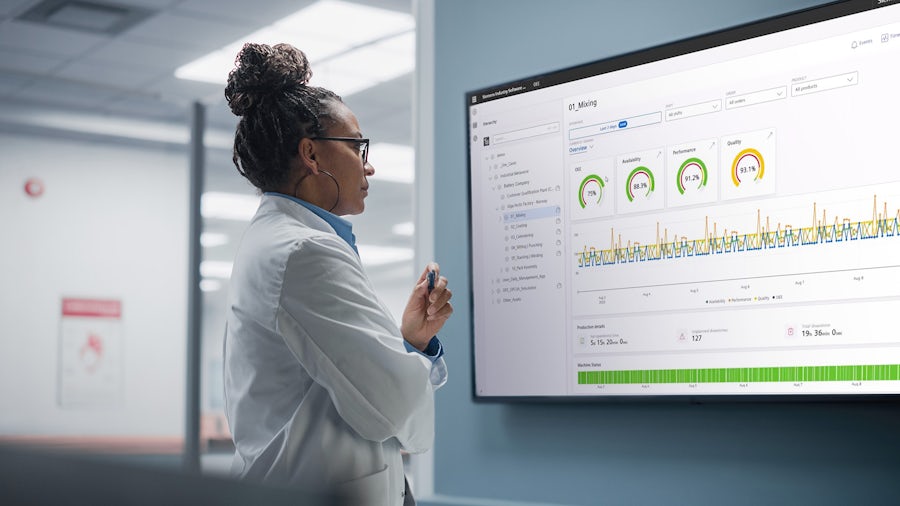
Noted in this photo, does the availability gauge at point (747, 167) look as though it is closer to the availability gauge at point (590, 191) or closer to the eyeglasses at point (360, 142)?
the availability gauge at point (590, 191)

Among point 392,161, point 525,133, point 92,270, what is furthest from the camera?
point 392,161

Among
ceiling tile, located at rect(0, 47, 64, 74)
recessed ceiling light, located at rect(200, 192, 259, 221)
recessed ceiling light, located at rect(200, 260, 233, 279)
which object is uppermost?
ceiling tile, located at rect(0, 47, 64, 74)

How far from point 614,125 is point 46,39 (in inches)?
148

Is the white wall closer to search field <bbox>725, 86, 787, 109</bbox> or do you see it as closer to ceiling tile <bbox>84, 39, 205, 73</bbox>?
ceiling tile <bbox>84, 39, 205, 73</bbox>

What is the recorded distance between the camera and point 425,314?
5.26ft

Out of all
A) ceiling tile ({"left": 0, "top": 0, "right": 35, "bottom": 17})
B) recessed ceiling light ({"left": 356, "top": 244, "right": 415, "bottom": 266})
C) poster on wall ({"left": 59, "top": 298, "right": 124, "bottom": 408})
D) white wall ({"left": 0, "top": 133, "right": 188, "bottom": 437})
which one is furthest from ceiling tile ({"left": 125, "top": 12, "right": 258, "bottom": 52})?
recessed ceiling light ({"left": 356, "top": 244, "right": 415, "bottom": 266})

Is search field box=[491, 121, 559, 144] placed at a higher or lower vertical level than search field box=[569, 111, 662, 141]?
higher

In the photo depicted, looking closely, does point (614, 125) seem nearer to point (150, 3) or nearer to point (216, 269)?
point (150, 3)

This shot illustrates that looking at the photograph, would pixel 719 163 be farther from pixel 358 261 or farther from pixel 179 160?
pixel 179 160

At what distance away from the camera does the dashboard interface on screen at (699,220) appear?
165 cm

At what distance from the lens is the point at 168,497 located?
14.4 inches

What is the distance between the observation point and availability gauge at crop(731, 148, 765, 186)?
1.78 metres

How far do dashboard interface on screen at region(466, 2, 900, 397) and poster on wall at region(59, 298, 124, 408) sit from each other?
376 cm

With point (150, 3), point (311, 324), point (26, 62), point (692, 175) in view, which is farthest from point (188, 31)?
point (311, 324)
